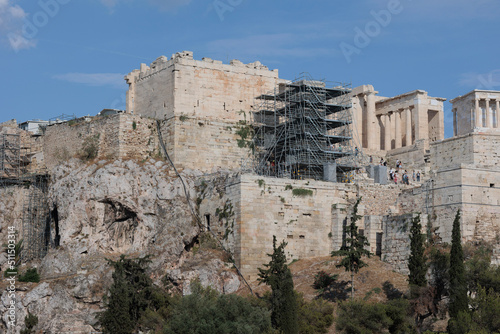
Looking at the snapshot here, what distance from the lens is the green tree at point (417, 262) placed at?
4562 centimetres

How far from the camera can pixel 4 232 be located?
62281 millimetres

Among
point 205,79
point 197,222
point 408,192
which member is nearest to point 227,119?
point 205,79

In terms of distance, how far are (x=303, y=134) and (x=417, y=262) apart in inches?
537

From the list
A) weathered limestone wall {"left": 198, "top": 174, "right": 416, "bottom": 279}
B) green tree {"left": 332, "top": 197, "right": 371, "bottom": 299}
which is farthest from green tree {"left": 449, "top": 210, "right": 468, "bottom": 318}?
weathered limestone wall {"left": 198, "top": 174, "right": 416, "bottom": 279}

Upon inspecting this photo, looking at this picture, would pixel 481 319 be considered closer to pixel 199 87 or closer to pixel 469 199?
pixel 469 199

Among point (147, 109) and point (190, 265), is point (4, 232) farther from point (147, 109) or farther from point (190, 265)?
point (190, 265)

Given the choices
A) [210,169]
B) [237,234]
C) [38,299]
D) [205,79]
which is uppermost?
[205,79]

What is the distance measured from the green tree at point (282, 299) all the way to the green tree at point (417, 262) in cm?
528

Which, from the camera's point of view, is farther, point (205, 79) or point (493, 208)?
point (205, 79)

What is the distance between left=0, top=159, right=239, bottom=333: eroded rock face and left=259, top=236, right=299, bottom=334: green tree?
17.2ft

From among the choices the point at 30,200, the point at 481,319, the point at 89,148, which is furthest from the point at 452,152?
the point at 30,200

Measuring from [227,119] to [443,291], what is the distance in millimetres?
18617

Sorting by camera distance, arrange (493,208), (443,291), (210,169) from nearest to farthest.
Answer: (443,291) → (493,208) → (210,169)

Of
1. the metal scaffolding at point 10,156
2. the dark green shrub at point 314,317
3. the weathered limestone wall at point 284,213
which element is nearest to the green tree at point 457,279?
the dark green shrub at point 314,317
